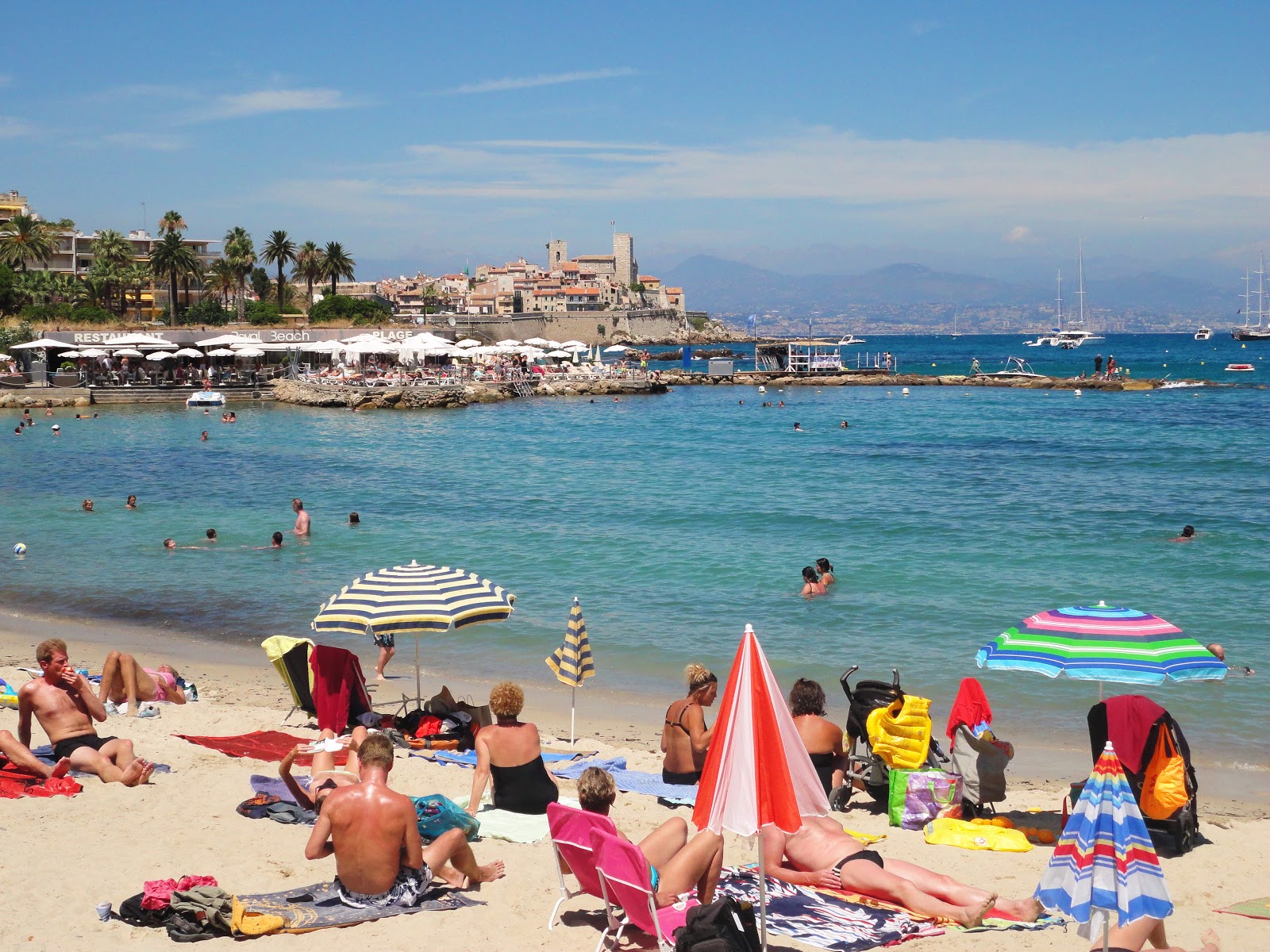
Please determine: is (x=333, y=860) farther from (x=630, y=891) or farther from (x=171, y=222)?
(x=171, y=222)

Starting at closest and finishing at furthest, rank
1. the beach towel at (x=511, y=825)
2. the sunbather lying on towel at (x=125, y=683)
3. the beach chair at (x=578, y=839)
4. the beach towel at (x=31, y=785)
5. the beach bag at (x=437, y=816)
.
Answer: the beach chair at (x=578, y=839) < the beach bag at (x=437, y=816) < the beach towel at (x=511, y=825) < the beach towel at (x=31, y=785) < the sunbather lying on towel at (x=125, y=683)

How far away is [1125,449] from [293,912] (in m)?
34.3

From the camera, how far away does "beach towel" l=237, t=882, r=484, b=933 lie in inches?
219

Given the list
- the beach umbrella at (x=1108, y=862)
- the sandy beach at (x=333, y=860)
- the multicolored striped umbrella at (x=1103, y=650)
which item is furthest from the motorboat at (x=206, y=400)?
the beach umbrella at (x=1108, y=862)

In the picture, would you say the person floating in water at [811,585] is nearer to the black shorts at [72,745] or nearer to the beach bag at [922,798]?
the beach bag at [922,798]

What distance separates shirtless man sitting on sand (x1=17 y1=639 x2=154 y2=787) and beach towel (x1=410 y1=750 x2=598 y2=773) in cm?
214

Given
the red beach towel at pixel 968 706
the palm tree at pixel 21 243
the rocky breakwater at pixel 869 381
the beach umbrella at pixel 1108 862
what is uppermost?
the palm tree at pixel 21 243

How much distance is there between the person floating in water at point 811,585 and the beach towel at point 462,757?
6854 mm

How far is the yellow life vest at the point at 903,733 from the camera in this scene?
7.56 metres

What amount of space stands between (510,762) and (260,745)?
3.00m

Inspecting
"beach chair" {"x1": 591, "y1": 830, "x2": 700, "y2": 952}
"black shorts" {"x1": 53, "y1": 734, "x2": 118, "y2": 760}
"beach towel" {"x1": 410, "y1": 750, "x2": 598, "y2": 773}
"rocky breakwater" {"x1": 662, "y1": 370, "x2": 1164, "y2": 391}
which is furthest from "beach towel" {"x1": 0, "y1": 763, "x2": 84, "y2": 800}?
"rocky breakwater" {"x1": 662, "y1": 370, "x2": 1164, "y2": 391}

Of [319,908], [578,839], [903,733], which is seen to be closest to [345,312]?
[903,733]

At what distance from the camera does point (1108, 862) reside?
4500mm

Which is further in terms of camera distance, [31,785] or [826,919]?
[31,785]
